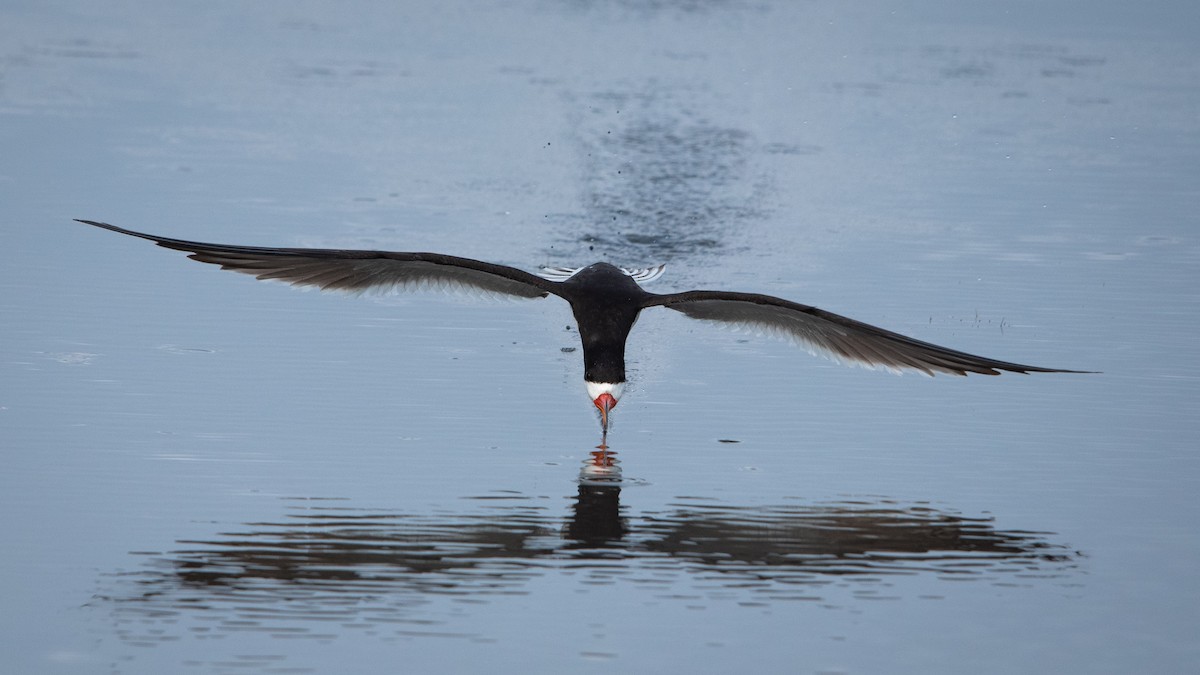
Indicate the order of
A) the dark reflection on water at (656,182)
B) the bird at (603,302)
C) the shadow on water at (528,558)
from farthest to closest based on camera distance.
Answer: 1. the dark reflection on water at (656,182)
2. the bird at (603,302)
3. the shadow on water at (528,558)

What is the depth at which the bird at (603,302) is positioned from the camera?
9883 millimetres

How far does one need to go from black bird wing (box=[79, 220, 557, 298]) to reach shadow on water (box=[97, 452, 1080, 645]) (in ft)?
6.69

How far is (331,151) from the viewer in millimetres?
18609

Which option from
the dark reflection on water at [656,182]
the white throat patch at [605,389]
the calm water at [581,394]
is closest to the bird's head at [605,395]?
the white throat patch at [605,389]

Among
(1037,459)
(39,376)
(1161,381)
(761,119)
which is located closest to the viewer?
(1037,459)

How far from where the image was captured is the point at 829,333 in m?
10.5

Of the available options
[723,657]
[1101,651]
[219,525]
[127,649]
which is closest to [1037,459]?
[1101,651]

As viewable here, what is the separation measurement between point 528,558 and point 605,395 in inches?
79.0

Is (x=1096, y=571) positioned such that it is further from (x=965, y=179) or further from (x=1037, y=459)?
(x=965, y=179)

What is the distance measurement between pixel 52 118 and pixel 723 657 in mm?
14269

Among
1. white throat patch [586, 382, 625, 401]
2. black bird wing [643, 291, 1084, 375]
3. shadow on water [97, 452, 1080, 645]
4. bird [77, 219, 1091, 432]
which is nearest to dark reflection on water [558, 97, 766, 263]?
bird [77, 219, 1091, 432]

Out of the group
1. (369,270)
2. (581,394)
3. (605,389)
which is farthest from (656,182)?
(605,389)

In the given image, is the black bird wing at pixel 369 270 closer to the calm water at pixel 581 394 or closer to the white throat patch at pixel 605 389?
the calm water at pixel 581 394

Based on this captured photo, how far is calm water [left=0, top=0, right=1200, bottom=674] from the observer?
725 cm
